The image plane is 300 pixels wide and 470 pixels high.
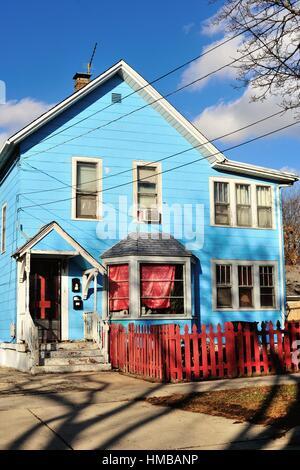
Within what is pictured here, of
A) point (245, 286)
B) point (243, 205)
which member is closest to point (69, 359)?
point (245, 286)

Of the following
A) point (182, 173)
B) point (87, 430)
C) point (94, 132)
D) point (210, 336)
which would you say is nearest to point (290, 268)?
point (182, 173)

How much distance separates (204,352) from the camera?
12.8 m

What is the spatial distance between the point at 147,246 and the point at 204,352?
5.72 m

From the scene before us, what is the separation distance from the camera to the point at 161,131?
19250mm

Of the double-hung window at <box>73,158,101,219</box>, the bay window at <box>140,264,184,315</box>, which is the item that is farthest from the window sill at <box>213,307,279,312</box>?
the double-hung window at <box>73,158,101,219</box>

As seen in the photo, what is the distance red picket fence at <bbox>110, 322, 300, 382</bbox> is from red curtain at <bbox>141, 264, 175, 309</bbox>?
3.24 metres

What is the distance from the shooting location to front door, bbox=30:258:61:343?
54.7 feet

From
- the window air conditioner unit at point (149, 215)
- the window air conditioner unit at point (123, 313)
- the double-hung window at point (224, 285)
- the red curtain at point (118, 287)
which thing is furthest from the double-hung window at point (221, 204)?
the window air conditioner unit at point (123, 313)

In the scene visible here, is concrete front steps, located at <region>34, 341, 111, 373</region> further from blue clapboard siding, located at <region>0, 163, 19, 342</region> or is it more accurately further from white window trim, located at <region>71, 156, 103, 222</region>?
white window trim, located at <region>71, 156, 103, 222</region>

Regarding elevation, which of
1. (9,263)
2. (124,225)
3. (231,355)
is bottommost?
(231,355)

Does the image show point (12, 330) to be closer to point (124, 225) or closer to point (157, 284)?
point (157, 284)

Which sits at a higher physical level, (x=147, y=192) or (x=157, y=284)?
(x=147, y=192)

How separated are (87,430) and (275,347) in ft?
24.1
